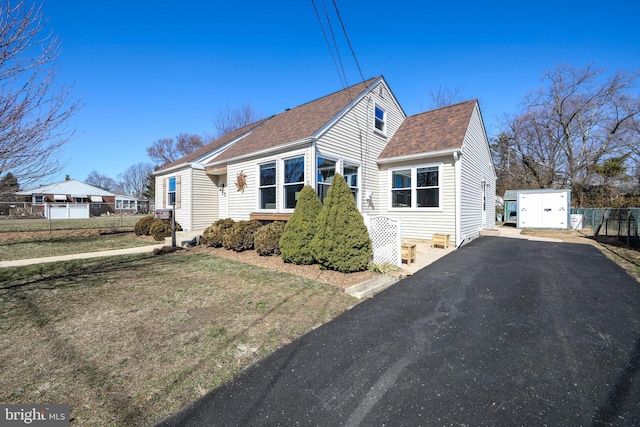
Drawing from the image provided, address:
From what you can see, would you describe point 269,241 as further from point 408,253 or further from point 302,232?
point 408,253

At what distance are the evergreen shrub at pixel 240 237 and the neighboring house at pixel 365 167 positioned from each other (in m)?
0.88

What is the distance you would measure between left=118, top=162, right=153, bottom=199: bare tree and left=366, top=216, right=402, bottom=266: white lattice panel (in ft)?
226

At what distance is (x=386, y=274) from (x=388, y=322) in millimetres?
2147

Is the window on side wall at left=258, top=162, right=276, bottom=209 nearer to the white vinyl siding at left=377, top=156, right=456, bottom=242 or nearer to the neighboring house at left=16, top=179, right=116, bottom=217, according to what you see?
the white vinyl siding at left=377, top=156, right=456, bottom=242

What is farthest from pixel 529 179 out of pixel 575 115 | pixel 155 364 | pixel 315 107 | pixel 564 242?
pixel 155 364

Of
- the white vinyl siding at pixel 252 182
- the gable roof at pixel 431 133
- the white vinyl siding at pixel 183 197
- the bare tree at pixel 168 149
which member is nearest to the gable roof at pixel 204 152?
the white vinyl siding at pixel 183 197

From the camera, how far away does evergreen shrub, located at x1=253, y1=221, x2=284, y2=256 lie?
25.8 ft

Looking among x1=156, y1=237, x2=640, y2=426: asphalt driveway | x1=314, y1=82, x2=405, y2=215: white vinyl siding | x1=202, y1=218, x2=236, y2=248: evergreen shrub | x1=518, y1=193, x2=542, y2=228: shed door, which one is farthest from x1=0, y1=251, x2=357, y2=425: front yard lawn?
x1=518, y1=193, x2=542, y2=228: shed door

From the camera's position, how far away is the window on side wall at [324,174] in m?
9.04

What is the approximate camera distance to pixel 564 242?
1097cm

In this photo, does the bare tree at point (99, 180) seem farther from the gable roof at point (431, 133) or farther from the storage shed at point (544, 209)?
the storage shed at point (544, 209)

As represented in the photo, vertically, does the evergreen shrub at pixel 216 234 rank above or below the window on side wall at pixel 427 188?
below

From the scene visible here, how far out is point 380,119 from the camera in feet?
39.5

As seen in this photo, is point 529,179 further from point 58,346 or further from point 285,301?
point 58,346
